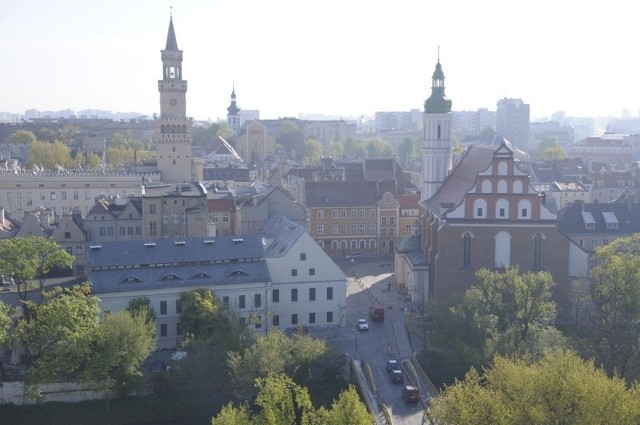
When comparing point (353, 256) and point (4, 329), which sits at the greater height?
point (4, 329)

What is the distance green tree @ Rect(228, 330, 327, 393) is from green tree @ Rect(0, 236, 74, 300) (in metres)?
13.4

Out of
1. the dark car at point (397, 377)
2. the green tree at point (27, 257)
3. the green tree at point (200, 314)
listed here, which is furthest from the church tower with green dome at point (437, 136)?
the green tree at point (27, 257)

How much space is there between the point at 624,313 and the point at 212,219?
128 ft

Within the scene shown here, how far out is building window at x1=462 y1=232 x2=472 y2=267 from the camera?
5806cm

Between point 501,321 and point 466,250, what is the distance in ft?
38.8

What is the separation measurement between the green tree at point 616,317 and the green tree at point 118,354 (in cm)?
2418

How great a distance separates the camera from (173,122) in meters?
96.2

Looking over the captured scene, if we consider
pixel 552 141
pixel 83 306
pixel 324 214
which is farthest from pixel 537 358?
pixel 552 141

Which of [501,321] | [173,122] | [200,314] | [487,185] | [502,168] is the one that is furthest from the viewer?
[173,122]

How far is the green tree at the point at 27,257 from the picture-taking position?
4728 cm

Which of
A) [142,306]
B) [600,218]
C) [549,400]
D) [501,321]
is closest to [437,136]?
[600,218]

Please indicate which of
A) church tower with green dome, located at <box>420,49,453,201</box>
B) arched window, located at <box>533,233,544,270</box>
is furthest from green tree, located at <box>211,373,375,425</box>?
church tower with green dome, located at <box>420,49,453,201</box>

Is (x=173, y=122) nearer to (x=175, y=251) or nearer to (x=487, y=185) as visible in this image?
(x=175, y=251)

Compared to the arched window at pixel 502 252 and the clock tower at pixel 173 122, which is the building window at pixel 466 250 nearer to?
the arched window at pixel 502 252
